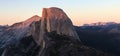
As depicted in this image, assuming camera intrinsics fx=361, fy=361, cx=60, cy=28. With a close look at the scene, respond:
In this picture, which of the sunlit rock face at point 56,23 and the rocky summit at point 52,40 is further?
the sunlit rock face at point 56,23

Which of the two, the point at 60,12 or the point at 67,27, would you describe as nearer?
the point at 67,27

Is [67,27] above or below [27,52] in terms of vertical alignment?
above

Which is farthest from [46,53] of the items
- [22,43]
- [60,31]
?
[22,43]

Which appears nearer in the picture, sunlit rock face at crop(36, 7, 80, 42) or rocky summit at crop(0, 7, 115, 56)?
rocky summit at crop(0, 7, 115, 56)

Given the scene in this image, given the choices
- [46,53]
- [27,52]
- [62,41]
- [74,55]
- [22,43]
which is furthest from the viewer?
[22,43]

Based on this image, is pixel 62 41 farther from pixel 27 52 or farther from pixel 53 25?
pixel 27 52

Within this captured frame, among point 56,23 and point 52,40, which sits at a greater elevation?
point 56,23

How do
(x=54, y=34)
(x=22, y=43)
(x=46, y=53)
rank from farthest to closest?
(x=22, y=43)
(x=54, y=34)
(x=46, y=53)

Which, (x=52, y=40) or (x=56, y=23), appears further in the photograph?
(x=56, y=23)
